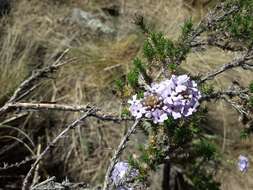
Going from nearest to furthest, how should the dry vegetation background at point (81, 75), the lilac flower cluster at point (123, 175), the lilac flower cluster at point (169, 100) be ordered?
the lilac flower cluster at point (169, 100)
the lilac flower cluster at point (123, 175)
the dry vegetation background at point (81, 75)

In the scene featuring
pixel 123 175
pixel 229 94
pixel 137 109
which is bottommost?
pixel 123 175

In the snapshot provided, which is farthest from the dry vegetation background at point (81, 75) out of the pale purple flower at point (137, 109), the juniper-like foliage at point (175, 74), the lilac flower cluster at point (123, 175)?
the pale purple flower at point (137, 109)

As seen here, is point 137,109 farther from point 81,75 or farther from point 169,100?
point 81,75

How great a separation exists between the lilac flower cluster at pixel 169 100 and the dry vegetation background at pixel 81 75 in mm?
1730

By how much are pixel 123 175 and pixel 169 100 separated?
0.66 meters

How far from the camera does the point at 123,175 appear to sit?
236 cm

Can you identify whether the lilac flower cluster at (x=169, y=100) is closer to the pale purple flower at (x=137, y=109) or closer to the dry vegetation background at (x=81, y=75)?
the pale purple flower at (x=137, y=109)

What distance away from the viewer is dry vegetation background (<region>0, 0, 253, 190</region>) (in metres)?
3.87

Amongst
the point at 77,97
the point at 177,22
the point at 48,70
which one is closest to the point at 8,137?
the point at 77,97

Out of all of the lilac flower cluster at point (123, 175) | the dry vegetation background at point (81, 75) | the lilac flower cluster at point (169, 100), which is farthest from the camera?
the dry vegetation background at point (81, 75)

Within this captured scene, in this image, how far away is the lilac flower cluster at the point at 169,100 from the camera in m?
1.81

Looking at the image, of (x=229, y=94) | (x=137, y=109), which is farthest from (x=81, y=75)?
(x=137, y=109)

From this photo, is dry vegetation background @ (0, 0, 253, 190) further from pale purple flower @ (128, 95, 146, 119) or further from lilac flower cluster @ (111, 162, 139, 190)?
pale purple flower @ (128, 95, 146, 119)

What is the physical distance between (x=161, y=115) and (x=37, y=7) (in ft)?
10.9
